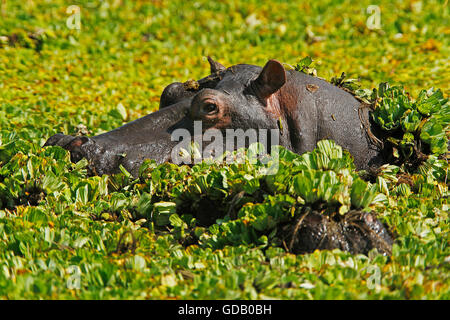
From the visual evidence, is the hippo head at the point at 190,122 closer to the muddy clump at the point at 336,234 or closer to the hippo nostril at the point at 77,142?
the hippo nostril at the point at 77,142

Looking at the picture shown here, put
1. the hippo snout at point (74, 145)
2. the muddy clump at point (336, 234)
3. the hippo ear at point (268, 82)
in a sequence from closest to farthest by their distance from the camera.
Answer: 1. the muddy clump at point (336, 234)
2. the hippo snout at point (74, 145)
3. the hippo ear at point (268, 82)

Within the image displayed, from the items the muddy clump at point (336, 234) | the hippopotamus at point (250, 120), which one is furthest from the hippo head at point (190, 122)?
the muddy clump at point (336, 234)

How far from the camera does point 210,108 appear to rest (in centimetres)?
477

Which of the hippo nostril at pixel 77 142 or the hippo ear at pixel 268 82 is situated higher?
the hippo ear at pixel 268 82

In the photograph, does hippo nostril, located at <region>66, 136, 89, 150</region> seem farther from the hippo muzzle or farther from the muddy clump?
the muddy clump

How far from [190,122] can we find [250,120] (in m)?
0.39

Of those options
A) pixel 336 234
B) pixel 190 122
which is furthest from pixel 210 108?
pixel 336 234

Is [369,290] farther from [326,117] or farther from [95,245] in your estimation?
[326,117]

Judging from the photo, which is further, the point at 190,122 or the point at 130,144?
the point at 190,122

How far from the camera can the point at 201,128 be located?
→ 4809 millimetres

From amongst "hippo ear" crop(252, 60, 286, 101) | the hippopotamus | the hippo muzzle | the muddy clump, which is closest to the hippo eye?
the hippopotamus

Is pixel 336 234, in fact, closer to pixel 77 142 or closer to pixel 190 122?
pixel 190 122

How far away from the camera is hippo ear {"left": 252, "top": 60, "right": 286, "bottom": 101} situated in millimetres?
4781

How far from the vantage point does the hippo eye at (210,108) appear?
15.6ft
